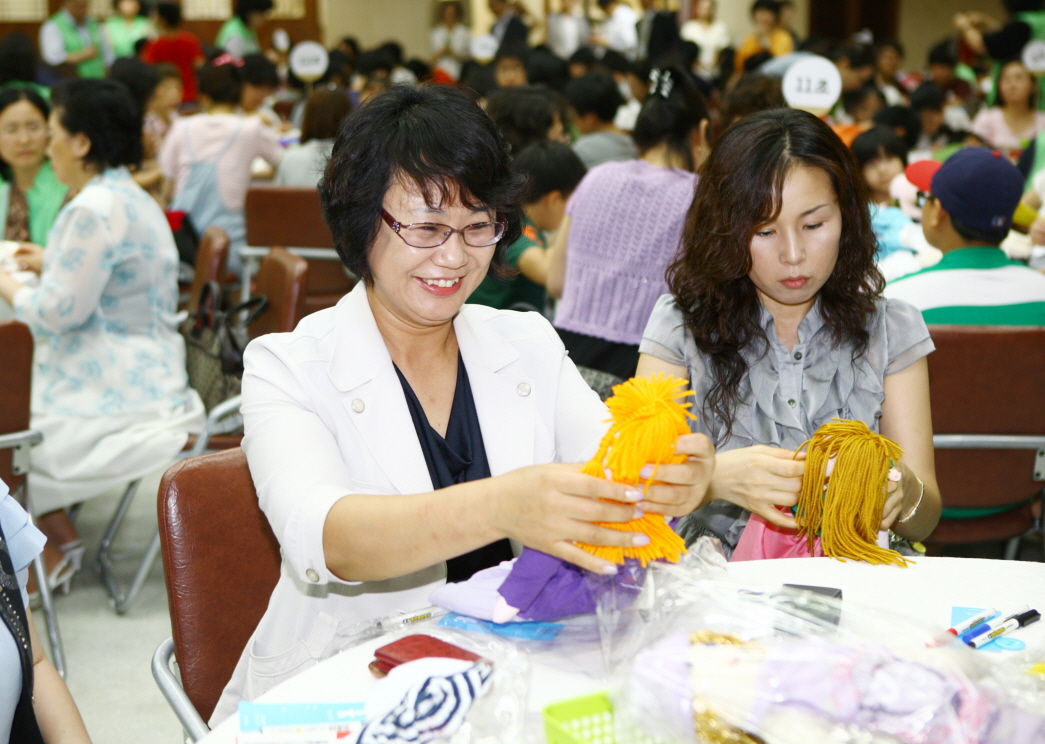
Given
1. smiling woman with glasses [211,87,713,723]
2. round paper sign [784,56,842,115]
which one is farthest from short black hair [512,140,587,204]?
smiling woman with glasses [211,87,713,723]

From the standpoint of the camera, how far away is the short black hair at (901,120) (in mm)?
4965

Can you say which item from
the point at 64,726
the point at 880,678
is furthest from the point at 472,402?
the point at 880,678

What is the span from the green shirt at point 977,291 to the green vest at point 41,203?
3056 mm

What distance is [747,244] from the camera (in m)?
1.72

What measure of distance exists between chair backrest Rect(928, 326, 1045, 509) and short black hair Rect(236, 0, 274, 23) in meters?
8.68

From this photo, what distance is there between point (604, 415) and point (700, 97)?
6.44ft

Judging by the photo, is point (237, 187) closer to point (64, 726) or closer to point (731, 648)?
point (64, 726)

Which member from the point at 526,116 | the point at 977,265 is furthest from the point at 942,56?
the point at 977,265

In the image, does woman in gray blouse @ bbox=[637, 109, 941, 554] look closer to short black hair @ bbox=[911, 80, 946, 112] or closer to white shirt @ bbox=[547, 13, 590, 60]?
short black hair @ bbox=[911, 80, 946, 112]

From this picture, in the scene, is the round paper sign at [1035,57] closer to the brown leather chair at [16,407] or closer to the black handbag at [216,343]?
the black handbag at [216,343]

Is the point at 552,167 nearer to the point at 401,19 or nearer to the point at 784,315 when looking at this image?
the point at 784,315

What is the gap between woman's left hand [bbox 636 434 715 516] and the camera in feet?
3.29

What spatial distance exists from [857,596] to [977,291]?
5.24 feet

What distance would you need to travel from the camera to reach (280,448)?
4.11 feet
